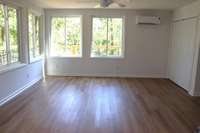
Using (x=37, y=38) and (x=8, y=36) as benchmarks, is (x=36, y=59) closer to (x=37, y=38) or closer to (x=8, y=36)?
(x=37, y=38)

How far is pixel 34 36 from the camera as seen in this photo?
222 inches

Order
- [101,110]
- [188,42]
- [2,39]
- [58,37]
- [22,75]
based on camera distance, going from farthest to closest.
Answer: [58,37]
[188,42]
[22,75]
[2,39]
[101,110]

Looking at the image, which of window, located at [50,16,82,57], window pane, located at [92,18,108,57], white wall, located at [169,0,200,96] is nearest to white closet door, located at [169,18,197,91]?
white wall, located at [169,0,200,96]

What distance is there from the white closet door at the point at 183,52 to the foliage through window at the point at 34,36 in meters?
4.47

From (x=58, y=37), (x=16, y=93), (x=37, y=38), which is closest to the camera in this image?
(x=16, y=93)

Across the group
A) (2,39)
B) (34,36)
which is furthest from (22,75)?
(34,36)

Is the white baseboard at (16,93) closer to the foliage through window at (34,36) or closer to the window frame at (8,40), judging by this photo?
the window frame at (8,40)

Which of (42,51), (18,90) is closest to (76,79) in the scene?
(42,51)

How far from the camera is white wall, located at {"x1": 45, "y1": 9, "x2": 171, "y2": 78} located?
6273mm

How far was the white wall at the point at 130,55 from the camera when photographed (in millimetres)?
6273

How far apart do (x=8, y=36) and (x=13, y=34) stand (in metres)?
0.32

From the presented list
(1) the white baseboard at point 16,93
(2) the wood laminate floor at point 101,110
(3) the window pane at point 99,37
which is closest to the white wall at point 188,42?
Result: (2) the wood laminate floor at point 101,110

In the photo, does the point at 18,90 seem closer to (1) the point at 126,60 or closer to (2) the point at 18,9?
(2) the point at 18,9

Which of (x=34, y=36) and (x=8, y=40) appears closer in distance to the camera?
(x=8, y=40)
